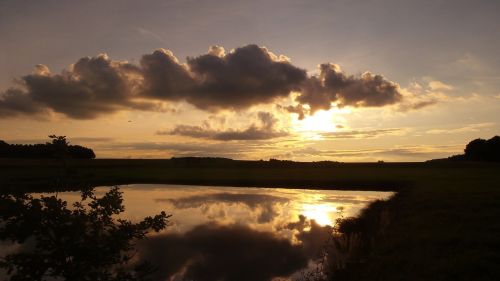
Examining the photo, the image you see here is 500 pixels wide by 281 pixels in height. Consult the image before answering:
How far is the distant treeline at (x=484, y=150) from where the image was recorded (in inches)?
5458

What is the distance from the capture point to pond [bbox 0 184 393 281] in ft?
60.1

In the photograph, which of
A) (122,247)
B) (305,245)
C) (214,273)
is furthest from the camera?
(305,245)

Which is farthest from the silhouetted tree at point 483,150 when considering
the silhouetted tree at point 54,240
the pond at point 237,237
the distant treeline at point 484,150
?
the silhouetted tree at point 54,240

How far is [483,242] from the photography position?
1834cm

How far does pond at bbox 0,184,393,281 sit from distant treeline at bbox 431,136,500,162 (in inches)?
4595

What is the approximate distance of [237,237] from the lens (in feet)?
85.1

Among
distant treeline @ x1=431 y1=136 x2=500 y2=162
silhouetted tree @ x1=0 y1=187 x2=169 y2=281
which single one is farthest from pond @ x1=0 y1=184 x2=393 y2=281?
distant treeline @ x1=431 y1=136 x2=500 y2=162

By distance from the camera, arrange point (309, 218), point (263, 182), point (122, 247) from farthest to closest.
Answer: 1. point (263, 182)
2. point (309, 218)
3. point (122, 247)

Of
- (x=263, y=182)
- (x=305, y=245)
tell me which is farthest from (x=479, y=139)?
(x=305, y=245)

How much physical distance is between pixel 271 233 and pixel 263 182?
46.6 m

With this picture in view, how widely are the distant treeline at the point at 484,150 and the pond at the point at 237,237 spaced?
383ft

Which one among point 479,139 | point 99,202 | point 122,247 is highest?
point 479,139

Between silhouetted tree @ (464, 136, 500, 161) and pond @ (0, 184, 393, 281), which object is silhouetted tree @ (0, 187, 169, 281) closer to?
pond @ (0, 184, 393, 281)

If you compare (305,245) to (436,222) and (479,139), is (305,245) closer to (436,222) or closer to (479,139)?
(436,222)
